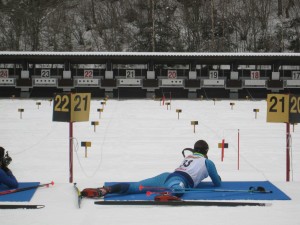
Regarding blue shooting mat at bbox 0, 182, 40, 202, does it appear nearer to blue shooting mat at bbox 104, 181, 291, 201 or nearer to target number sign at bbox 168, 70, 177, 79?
blue shooting mat at bbox 104, 181, 291, 201

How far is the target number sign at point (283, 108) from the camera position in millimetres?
7785

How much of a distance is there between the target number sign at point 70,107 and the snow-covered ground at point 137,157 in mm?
739

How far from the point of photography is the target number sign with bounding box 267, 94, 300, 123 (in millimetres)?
7785

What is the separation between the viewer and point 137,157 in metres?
10.8

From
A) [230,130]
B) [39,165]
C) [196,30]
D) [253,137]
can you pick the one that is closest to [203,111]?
[230,130]

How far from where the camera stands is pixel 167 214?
557 centimetres

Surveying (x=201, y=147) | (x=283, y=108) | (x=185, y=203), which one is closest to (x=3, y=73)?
(x=283, y=108)

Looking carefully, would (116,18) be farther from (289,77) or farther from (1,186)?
(1,186)

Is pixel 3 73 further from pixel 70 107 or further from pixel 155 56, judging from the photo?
pixel 70 107

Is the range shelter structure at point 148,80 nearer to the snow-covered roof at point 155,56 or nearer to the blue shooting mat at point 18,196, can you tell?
the snow-covered roof at point 155,56

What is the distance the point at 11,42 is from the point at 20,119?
129 ft

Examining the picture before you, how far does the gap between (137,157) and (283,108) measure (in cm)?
420

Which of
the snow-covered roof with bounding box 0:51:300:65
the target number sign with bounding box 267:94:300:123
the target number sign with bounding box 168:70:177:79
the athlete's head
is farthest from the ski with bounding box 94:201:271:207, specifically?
the target number sign with bounding box 168:70:177:79

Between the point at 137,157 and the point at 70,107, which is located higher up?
the point at 70,107
